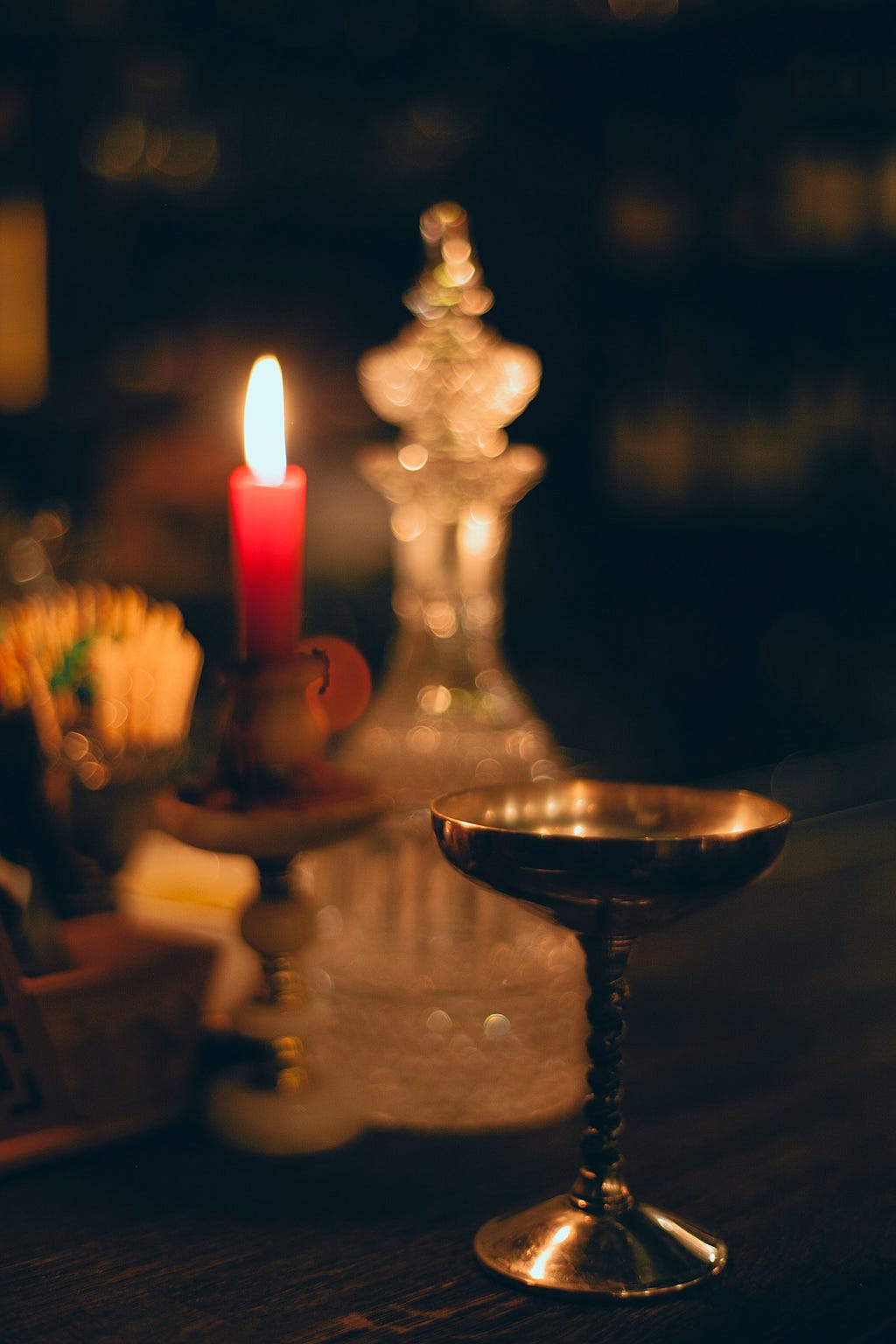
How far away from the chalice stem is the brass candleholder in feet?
0.42

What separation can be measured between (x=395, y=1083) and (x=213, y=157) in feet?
6.58

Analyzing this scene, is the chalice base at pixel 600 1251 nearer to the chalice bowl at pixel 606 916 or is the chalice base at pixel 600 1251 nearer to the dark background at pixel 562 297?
the chalice bowl at pixel 606 916

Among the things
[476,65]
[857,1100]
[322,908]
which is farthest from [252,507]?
[476,65]

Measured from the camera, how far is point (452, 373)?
780 mm

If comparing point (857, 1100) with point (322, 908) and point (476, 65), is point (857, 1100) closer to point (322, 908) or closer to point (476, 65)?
point (322, 908)

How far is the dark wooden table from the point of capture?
455mm

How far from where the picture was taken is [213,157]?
234cm

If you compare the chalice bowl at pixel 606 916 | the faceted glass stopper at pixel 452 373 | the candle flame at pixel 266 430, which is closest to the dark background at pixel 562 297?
the faceted glass stopper at pixel 452 373

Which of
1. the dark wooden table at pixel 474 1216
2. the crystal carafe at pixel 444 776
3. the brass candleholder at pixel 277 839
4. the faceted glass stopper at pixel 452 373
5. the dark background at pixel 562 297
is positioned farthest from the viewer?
the dark background at pixel 562 297

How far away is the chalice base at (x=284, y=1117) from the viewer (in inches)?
23.3

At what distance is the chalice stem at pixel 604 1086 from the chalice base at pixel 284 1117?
5.1 inches

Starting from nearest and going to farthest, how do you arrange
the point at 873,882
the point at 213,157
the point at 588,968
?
the point at 588,968 < the point at 873,882 < the point at 213,157

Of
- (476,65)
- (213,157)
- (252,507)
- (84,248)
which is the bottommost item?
(252,507)

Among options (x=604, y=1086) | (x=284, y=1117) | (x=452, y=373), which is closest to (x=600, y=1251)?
(x=604, y=1086)
